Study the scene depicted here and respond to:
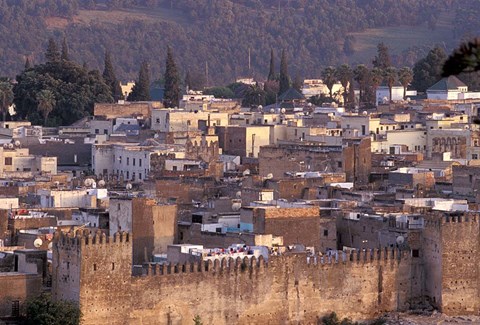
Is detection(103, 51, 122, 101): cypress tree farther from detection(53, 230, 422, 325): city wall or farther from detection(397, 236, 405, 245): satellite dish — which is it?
detection(53, 230, 422, 325): city wall

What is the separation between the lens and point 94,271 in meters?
42.5

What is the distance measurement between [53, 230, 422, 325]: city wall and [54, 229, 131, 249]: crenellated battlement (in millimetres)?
19

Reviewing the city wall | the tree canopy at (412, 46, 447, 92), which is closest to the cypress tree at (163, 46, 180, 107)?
the tree canopy at (412, 46, 447, 92)

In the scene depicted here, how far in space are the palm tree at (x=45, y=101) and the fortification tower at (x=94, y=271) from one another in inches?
1681

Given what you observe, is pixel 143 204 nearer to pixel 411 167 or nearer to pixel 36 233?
pixel 36 233

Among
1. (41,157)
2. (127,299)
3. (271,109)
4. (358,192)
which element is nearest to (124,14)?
(271,109)

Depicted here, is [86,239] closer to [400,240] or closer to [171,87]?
[400,240]

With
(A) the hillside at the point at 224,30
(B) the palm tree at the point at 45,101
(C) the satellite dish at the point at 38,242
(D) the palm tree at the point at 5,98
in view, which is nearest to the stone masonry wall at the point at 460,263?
(C) the satellite dish at the point at 38,242

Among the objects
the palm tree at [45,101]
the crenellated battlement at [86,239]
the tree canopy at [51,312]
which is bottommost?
the tree canopy at [51,312]

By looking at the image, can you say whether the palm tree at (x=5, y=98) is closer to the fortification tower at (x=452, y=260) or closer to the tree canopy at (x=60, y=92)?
the tree canopy at (x=60, y=92)

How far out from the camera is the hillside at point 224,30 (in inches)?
6644

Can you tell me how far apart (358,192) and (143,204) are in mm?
Result: 9810

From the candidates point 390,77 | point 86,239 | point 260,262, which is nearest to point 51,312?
point 86,239

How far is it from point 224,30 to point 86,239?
14424 cm
